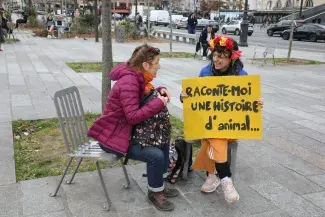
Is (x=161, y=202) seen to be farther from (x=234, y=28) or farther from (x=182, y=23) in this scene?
(x=182, y=23)

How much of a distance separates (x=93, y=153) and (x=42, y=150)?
168 cm

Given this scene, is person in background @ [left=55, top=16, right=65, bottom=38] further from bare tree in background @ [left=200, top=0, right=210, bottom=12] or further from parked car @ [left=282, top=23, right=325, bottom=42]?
bare tree in background @ [left=200, top=0, right=210, bottom=12]

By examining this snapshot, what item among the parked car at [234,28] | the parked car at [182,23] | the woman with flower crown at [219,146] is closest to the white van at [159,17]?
the parked car at [182,23]

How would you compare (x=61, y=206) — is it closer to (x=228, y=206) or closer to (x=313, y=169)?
(x=228, y=206)

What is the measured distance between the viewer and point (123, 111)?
322 cm

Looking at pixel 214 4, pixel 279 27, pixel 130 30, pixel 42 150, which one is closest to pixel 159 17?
pixel 279 27

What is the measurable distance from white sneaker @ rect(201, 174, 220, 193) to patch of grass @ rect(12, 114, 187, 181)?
1.06 metres

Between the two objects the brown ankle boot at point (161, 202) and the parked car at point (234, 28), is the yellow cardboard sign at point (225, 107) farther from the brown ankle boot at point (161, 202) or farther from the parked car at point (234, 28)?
the parked car at point (234, 28)

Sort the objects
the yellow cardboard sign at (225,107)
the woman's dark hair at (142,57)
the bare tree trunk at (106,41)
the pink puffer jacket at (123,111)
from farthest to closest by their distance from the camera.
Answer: the bare tree trunk at (106,41), the yellow cardboard sign at (225,107), the woman's dark hair at (142,57), the pink puffer jacket at (123,111)

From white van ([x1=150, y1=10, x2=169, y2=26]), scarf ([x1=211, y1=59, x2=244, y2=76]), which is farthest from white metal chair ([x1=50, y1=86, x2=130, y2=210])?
white van ([x1=150, y1=10, x2=169, y2=26])

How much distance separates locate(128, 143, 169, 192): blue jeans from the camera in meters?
3.24

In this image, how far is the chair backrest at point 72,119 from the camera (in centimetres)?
338

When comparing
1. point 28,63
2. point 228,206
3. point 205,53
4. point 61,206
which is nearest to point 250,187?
point 228,206

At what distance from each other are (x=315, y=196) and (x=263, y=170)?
0.71m
